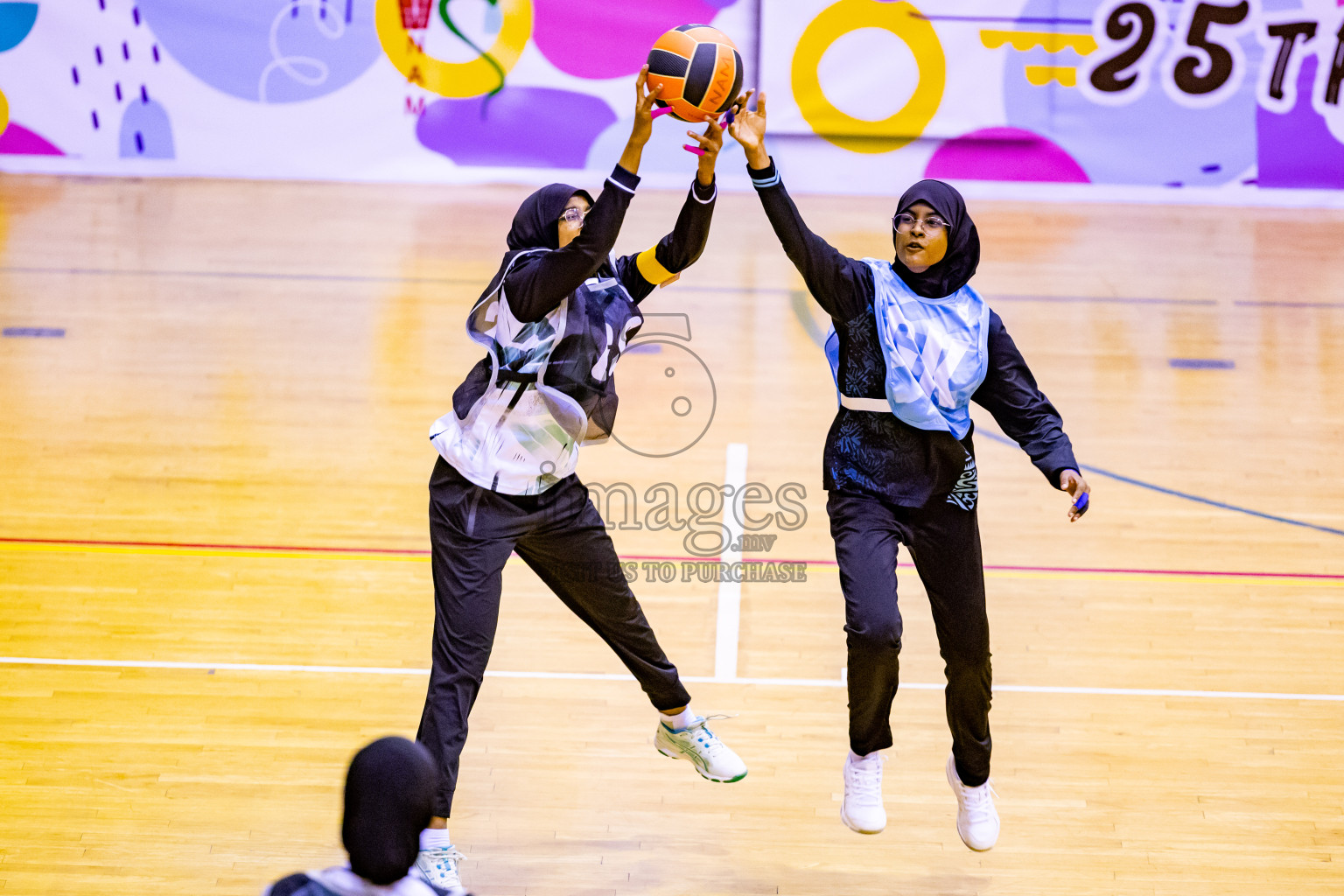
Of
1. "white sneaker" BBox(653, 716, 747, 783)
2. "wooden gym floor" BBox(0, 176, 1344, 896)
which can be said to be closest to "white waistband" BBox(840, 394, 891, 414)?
"white sneaker" BBox(653, 716, 747, 783)

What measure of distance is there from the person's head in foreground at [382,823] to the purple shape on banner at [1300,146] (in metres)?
11.0

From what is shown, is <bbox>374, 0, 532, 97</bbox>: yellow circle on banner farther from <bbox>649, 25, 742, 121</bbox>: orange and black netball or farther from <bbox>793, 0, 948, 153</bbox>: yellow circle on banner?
<bbox>649, 25, 742, 121</bbox>: orange and black netball

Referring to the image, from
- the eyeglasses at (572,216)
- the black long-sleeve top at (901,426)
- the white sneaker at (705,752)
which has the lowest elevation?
the white sneaker at (705,752)

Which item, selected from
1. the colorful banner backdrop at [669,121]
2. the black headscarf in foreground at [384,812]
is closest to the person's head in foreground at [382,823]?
the black headscarf in foreground at [384,812]

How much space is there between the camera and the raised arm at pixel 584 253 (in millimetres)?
3412

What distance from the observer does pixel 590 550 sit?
3816mm

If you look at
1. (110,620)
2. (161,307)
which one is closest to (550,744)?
(110,620)

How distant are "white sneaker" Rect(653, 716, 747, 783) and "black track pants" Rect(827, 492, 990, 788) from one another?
0.45 metres

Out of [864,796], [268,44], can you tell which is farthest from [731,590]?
[268,44]

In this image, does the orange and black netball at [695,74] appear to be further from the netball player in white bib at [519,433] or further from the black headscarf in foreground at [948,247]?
the black headscarf in foreground at [948,247]

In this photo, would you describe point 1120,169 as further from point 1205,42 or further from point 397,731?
point 397,731

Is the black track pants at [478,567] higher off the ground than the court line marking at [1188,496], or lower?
higher

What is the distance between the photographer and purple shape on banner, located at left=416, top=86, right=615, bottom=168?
11.5 meters

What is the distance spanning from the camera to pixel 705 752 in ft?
13.6
